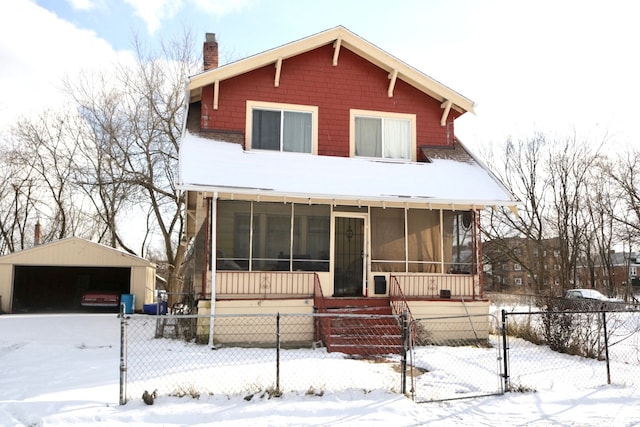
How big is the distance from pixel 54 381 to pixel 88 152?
68.5ft

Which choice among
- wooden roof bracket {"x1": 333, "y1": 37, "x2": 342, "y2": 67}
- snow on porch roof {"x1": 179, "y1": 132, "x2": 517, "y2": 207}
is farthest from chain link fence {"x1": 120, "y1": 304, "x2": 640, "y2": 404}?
wooden roof bracket {"x1": 333, "y1": 37, "x2": 342, "y2": 67}

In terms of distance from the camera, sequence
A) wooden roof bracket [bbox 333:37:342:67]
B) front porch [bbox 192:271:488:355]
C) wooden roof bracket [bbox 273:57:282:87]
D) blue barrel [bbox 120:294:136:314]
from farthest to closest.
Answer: blue barrel [bbox 120:294:136:314]
wooden roof bracket [bbox 333:37:342:67]
wooden roof bracket [bbox 273:57:282:87]
front porch [bbox 192:271:488:355]

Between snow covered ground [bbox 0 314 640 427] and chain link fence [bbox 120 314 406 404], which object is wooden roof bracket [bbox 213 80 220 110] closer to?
chain link fence [bbox 120 314 406 404]

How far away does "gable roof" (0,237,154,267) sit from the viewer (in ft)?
69.1

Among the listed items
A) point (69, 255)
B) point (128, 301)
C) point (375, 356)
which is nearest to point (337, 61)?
point (375, 356)

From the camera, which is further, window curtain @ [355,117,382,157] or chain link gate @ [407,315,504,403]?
window curtain @ [355,117,382,157]

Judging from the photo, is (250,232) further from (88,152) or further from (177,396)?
(88,152)

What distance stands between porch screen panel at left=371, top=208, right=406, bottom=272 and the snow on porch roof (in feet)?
3.50

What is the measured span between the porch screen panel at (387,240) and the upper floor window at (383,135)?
2097 mm

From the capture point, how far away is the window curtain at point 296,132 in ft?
48.7

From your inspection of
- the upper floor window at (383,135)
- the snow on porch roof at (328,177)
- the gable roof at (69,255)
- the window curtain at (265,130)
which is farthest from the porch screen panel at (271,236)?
the gable roof at (69,255)

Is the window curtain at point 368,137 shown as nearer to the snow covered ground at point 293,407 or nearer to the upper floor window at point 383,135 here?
the upper floor window at point 383,135

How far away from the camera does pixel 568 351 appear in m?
11.5

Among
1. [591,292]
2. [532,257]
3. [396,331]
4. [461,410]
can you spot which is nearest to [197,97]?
[396,331]
